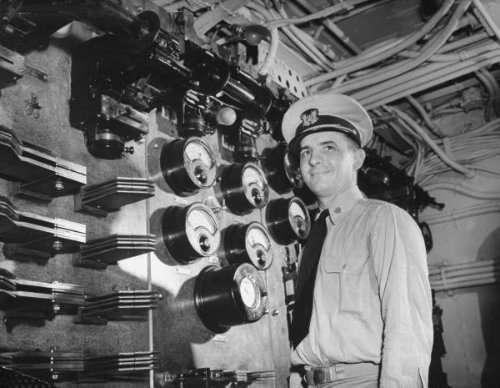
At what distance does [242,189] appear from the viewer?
3.10 metres

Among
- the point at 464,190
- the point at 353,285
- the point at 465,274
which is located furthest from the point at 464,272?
the point at 353,285

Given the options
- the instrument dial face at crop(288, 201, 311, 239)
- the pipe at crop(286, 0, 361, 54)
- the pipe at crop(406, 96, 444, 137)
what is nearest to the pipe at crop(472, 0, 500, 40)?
the pipe at crop(286, 0, 361, 54)

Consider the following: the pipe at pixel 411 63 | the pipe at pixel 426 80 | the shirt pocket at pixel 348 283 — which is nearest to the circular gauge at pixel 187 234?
the shirt pocket at pixel 348 283

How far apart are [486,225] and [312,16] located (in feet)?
7.91

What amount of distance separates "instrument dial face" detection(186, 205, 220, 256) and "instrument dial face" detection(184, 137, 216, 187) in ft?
0.48

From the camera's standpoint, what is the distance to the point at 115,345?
2.26 metres

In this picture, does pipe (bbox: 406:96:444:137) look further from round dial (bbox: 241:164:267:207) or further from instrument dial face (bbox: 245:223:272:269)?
instrument dial face (bbox: 245:223:272:269)

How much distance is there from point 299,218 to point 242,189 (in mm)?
627

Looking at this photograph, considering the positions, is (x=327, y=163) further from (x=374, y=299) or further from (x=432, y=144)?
(x=432, y=144)

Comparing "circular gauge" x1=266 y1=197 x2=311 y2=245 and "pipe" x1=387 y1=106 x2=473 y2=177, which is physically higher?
"pipe" x1=387 y1=106 x2=473 y2=177

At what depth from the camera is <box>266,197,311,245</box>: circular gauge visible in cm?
346

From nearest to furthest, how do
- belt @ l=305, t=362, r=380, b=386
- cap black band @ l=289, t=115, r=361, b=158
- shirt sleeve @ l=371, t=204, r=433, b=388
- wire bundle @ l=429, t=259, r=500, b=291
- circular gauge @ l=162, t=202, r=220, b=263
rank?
1. shirt sleeve @ l=371, t=204, r=433, b=388
2. belt @ l=305, t=362, r=380, b=386
3. cap black band @ l=289, t=115, r=361, b=158
4. circular gauge @ l=162, t=202, r=220, b=263
5. wire bundle @ l=429, t=259, r=500, b=291

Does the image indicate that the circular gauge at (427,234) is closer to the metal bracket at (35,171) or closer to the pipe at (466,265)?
the pipe at (466,265)

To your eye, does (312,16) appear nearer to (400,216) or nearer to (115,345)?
(400,216)
